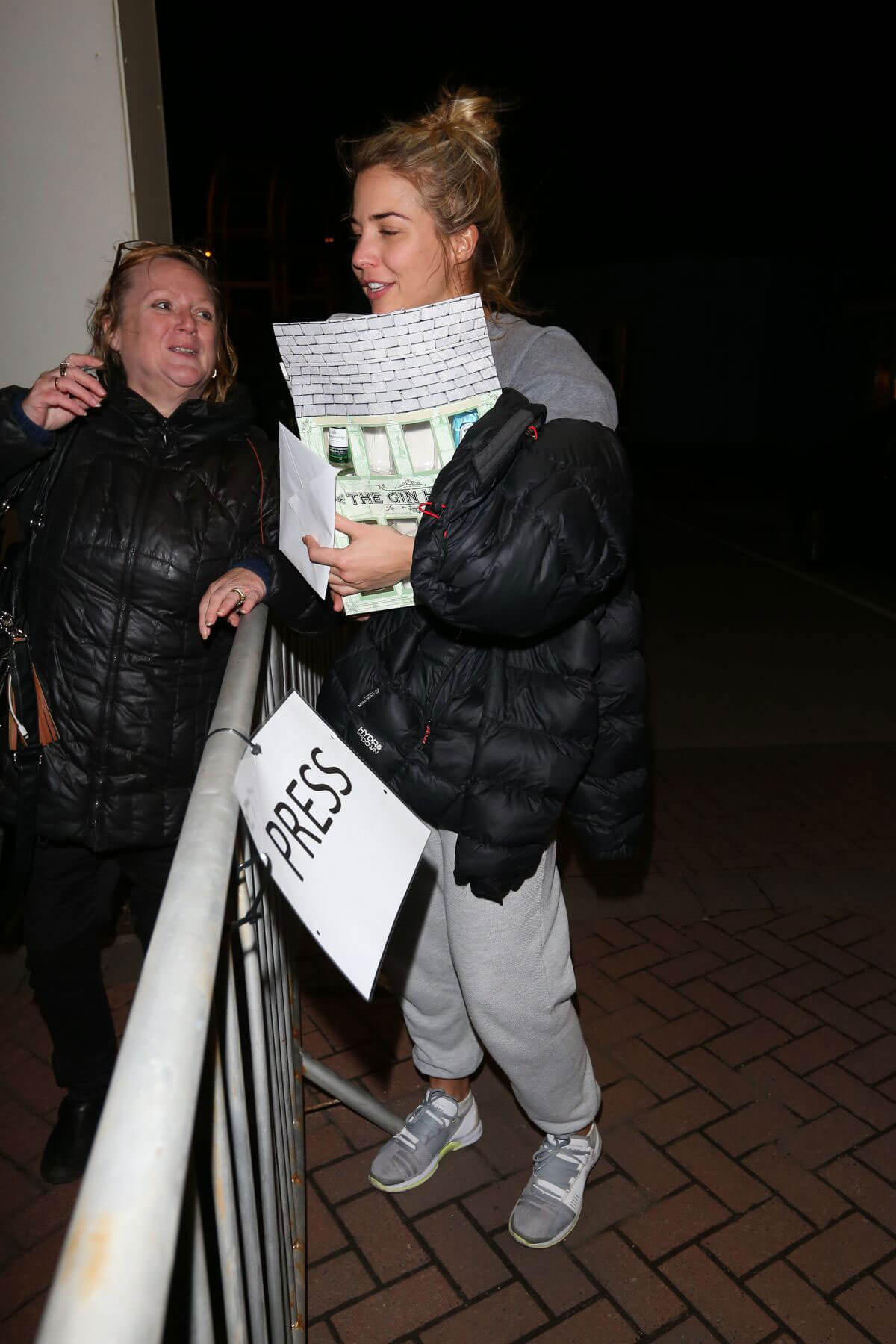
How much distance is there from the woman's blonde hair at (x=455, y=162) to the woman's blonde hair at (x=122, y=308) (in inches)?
28.5

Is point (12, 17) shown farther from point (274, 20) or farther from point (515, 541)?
point (274, 20)

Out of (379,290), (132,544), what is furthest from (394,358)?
(132,544)

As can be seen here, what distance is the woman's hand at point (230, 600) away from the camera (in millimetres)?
2189

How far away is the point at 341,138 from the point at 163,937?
181 cm

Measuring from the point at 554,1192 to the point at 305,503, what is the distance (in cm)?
182

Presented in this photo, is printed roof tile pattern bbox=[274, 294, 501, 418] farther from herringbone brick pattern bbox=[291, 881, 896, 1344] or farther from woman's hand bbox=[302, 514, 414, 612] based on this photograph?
herringbone brick pattern bbox=[291, 881, 896, 1344]

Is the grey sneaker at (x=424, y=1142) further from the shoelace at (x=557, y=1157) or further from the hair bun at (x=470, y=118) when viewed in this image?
the hair bun at (x=470, y=118)

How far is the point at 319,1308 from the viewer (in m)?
2.28

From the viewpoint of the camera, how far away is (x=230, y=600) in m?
2.19

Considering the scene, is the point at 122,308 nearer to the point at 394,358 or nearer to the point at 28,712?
the point at 28,712

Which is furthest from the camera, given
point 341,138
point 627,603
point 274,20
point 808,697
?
point 274,20

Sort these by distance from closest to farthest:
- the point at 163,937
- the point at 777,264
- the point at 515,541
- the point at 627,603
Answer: the point at 163,937 < the point at 515,541 < the point at 627,603 < the point at 777,264

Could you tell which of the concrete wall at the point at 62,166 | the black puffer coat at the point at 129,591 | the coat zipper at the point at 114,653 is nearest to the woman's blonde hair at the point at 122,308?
the black puffer coat at the point at 129,591

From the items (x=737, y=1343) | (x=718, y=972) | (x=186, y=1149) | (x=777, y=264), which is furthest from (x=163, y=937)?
(x=777, y=264)
